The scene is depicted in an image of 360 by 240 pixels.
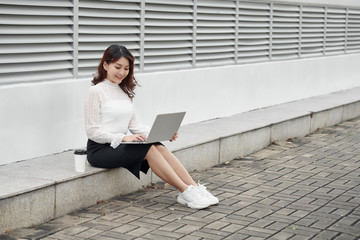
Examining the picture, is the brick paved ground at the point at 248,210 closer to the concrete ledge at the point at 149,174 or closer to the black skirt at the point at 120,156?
the concrete ledge at the point at 149,174

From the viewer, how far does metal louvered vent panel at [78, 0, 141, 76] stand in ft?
25.7

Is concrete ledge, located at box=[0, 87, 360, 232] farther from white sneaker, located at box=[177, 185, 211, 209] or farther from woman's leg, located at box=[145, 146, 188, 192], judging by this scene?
white sneaker, located at box=[177, 185, 211, 209]

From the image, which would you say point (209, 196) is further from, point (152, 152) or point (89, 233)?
point (89, 233)

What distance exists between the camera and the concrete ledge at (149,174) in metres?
5.89

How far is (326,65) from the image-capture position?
13625 millimetres

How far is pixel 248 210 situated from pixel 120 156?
46.2 inches

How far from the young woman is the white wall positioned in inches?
27.0

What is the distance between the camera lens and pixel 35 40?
23.6ft

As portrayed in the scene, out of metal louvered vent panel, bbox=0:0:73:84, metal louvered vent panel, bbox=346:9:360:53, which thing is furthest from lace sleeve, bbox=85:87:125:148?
metal louvered vent panel, bbox=346:9:360:53

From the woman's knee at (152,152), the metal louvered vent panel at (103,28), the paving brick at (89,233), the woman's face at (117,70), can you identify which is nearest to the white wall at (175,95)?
the metal louvered vent panel at (103,28)

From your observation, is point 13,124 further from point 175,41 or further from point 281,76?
point 281,76

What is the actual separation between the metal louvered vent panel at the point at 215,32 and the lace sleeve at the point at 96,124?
3502 mm

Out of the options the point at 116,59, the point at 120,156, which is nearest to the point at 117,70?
the point at 116,59

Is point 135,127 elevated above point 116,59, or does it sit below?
below
